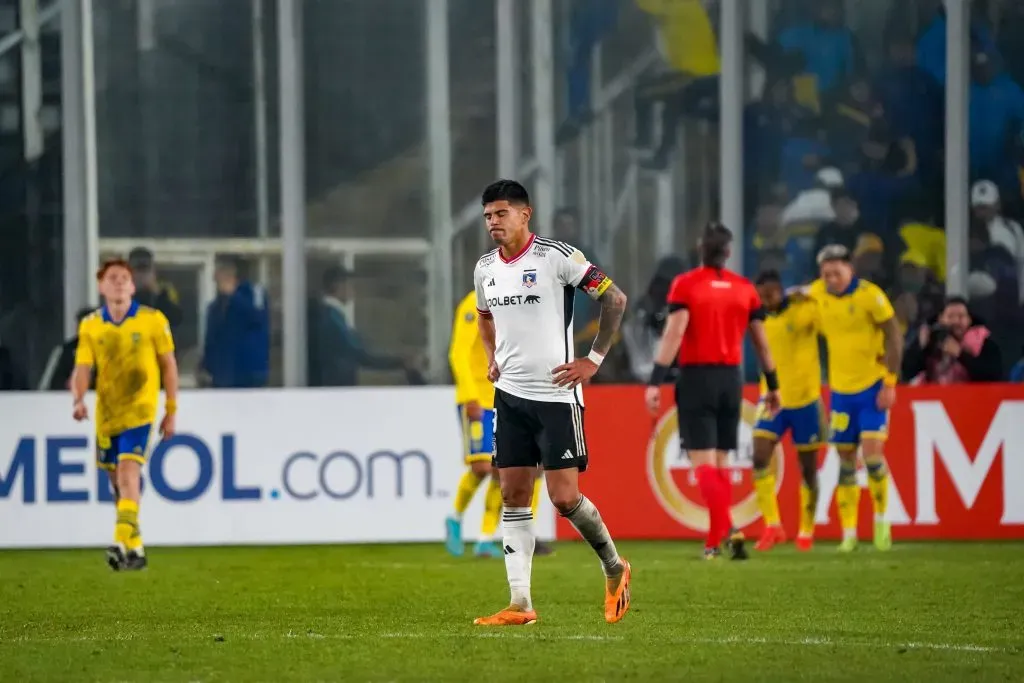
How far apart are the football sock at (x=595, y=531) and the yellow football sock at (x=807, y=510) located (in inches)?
232

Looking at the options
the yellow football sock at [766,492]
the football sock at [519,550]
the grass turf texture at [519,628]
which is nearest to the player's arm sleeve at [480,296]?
the football sock at [519,550]

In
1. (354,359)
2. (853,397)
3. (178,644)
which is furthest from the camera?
(354,359)

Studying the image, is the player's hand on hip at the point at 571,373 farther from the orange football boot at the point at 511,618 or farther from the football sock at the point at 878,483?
the football sock at the point at 878,483

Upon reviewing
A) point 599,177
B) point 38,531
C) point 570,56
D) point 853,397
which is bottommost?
point 38,531

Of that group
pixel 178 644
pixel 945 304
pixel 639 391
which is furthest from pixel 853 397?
pixel 178 644

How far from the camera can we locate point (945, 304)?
17.4 meters

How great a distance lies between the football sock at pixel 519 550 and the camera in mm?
8805

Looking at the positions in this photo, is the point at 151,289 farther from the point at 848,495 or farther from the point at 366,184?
the point at 848,495

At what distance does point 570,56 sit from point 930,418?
6.00 metres

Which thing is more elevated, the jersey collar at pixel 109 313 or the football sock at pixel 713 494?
the jersey collar at pixel 109 313

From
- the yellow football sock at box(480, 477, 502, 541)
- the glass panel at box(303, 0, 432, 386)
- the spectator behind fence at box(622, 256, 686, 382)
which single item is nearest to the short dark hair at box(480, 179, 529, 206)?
the yellow football sock at box(480, 477, 502, 541)

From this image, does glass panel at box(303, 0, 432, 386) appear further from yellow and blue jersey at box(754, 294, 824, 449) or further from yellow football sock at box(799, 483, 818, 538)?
yellow football sock at box(799, 483, 818, 538)

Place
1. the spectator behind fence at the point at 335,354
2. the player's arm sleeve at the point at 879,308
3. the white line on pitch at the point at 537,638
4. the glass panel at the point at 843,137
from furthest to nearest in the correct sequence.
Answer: the spectator behind fence at the point at 335,354
the glass panel at the point at 843,137
the player's arm sleeve at the point at 879,308
the white line on pitch at the point at 537,638

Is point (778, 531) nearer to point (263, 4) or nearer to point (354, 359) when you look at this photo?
point (354, 359)
